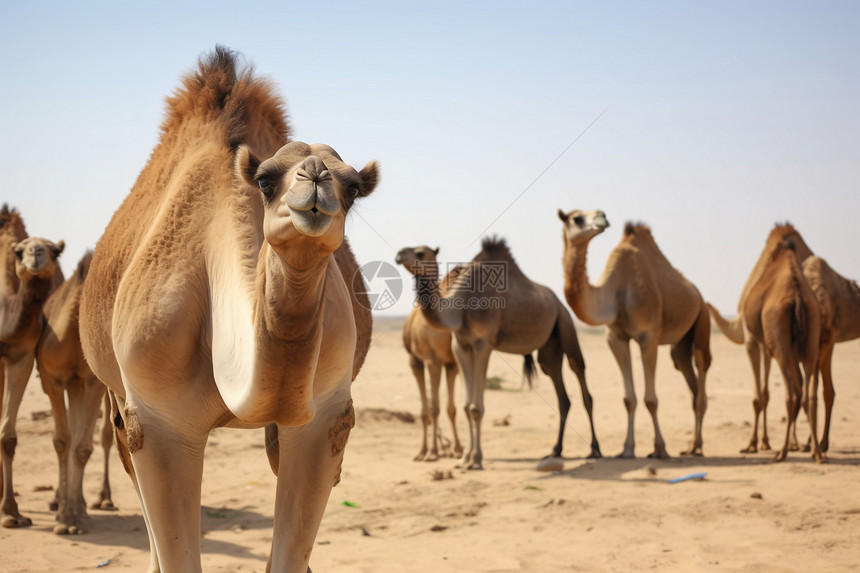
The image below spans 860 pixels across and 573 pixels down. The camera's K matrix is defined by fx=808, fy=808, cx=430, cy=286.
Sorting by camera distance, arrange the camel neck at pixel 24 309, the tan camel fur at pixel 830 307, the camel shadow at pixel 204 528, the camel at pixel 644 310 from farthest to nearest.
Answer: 1. the tan camel fur at pixel 830 307
2. the camel at pixel 644 310
3. the camel neck at pixel 24 309
4. the camel shadow at pixel 204 528

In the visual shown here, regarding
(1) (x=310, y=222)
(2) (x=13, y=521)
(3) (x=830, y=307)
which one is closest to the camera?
(1) (x=310, y=222)

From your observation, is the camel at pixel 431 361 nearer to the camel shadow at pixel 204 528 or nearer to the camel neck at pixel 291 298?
the camel shadow at pixel 204 528

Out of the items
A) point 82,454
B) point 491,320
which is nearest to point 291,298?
point 82,454

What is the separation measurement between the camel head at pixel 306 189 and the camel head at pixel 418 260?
7.07 meters

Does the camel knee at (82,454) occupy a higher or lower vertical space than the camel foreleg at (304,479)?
lower

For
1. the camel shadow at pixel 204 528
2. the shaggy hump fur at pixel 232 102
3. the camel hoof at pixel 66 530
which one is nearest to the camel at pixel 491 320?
the camel shadow at pixel 204 528

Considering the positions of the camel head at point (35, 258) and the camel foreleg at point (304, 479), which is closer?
the camel foreleg at point (304, 479)

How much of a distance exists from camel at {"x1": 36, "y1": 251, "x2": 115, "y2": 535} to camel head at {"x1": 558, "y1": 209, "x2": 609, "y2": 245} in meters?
5.23

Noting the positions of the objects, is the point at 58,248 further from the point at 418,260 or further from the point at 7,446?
the point at 418,260

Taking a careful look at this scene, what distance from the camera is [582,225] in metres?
9.33

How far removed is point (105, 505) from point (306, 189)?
649cm

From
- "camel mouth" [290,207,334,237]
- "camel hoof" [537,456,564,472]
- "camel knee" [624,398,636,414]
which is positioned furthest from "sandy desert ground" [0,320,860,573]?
"camel mouth" [290,207,334,237]

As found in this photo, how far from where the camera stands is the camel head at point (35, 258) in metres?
7.39

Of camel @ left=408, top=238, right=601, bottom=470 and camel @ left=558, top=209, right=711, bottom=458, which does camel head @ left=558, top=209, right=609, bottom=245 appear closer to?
camel @ left=558, top=209, right=711, bottom=458
